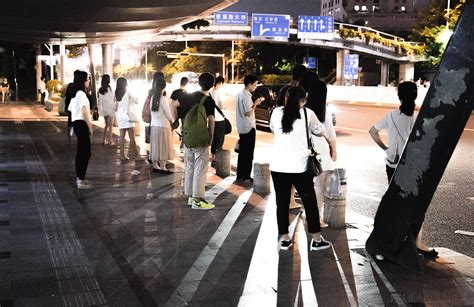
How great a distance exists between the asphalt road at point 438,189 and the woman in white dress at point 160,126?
124 inches

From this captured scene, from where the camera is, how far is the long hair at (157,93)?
10450 millimetres

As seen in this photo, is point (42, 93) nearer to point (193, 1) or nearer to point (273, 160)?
point (193, 1)

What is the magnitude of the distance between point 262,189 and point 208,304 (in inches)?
181

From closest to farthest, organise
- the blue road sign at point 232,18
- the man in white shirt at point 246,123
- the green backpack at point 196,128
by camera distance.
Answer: the green backpack at point 196,128 → the man in white shirt at point 246,123 → the blue road sign at point 232,18

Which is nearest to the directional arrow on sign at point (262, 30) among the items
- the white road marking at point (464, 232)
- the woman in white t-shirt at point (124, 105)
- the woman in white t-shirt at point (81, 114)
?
the woman in white t-shirt at point (124, 105)

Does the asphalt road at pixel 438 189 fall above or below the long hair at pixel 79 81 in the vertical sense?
below

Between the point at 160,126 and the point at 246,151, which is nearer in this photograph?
the point at 246,151

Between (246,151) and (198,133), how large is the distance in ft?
7.88

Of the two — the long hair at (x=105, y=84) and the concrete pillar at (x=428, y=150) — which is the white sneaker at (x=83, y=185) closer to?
the concrete pillar at (x=428, y=150)

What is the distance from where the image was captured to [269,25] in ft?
168

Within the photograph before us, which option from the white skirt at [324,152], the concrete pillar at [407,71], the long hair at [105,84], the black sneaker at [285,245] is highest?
the concrete pillar at [407,71]

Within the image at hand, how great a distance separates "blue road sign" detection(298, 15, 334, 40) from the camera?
169 ft

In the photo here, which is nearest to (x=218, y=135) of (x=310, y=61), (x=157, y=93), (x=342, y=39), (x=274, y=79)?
(x=157, y=93)

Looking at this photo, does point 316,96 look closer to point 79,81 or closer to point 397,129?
point 397,129
